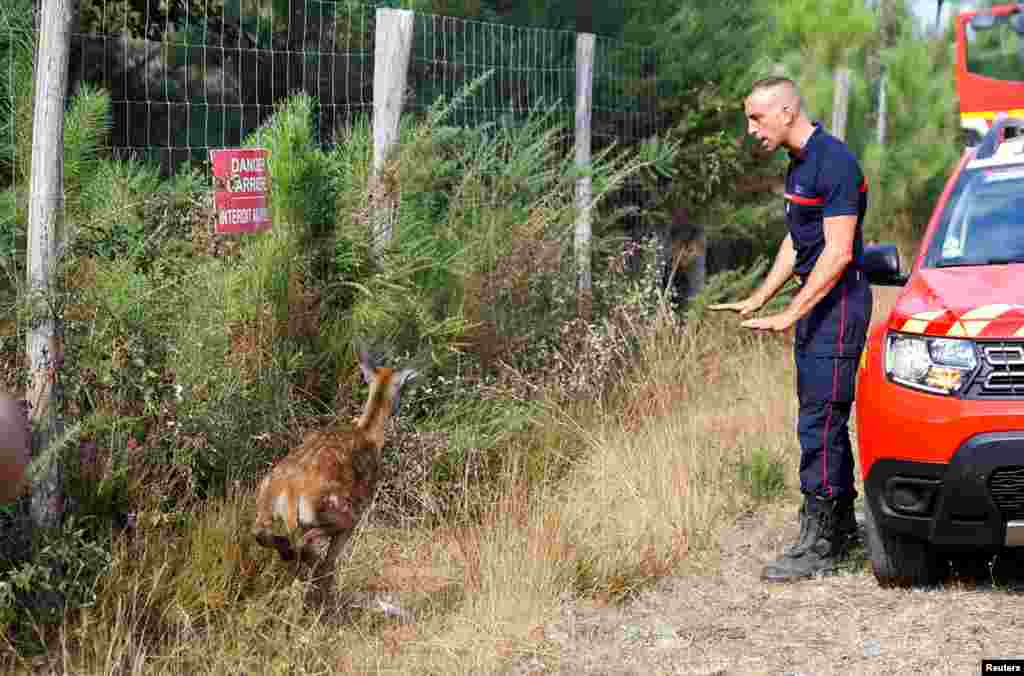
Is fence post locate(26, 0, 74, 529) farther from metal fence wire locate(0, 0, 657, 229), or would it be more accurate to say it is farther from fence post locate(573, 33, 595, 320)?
fence post locate(573, 33, 595, 320)

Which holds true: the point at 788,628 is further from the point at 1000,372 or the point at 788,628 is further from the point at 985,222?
the point at 985,222

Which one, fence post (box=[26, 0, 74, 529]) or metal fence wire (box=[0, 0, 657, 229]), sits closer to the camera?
fence post (box=[26, 0, 74, 529])

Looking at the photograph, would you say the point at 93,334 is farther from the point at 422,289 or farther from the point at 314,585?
the point at 422,289

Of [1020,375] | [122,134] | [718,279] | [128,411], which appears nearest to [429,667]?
[128,411]

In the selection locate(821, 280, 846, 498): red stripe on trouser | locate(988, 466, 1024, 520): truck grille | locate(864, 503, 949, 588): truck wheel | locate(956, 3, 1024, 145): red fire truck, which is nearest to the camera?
locate(988, 466, 1024, 520): truck grille

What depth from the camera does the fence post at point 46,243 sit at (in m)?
5.13

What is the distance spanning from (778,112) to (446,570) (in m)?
2.52

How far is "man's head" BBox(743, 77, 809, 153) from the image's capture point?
6.21 metres

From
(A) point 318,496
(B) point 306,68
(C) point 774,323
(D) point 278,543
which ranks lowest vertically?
(D) point 278,543

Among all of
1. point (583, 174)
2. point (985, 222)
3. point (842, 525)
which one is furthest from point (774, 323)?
point (583, 174)

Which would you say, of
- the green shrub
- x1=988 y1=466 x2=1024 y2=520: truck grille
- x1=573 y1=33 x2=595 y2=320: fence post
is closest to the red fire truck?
x1=573 y1=33 x2=595 y2=320: fence post

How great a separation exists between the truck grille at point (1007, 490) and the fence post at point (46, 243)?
3543 mm

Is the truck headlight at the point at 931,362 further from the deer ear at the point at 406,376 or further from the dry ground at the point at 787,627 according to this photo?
the deer ear at the point at 406,376

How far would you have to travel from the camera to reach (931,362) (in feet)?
18.1
